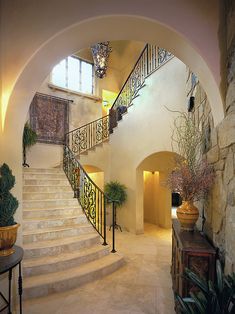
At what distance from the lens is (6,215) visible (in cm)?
201

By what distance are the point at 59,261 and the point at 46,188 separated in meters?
2.03

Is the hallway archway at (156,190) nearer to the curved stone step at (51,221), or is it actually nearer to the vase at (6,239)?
the curved stone step at (51,221)

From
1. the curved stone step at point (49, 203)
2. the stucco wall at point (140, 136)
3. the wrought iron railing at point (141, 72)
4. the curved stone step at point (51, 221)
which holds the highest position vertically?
the wrought iron railing at point (141, 72)

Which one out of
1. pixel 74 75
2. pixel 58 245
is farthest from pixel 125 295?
pixel 74 75

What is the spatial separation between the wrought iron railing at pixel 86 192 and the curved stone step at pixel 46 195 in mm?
181

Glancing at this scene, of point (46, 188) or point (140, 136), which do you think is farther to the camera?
point (140, 136)

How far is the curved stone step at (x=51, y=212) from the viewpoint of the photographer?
3.97 meters

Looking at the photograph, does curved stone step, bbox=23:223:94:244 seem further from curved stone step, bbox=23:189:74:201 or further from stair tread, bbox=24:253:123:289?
curved stone step, bbox=23:189:74:201

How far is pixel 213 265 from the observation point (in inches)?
76.5

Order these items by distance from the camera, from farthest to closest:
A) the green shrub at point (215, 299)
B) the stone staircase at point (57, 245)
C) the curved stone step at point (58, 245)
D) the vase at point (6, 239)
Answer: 1. the curved stone step at point (58, 245)
2. the stone staircase at point (57, 245)
3. the vase at point (6, 239)
4. the green shrub at point (215, 299)

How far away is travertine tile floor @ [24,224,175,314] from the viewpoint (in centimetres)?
244

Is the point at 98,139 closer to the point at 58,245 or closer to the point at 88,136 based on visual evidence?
the point at 88,136

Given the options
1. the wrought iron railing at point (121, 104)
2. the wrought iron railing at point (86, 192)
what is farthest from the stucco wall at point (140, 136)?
the wrought iron railing at point (86, 192)

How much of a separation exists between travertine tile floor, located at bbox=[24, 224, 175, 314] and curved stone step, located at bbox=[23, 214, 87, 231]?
3.92 ft
